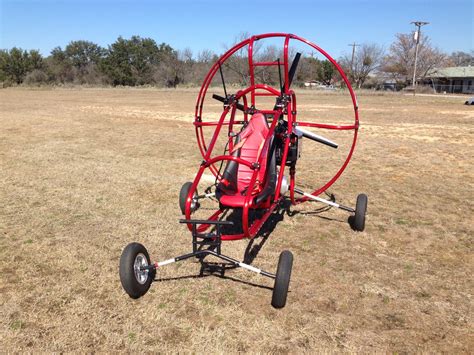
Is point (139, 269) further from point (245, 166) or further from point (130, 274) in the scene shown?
point (245, 166)

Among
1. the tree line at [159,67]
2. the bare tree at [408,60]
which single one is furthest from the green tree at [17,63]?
the bare tree at [408,60]

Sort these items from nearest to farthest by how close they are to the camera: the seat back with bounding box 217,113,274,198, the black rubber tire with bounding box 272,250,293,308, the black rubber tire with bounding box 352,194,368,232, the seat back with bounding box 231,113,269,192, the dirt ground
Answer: the dirt ground < the black rubber tire with bounding box 272,250,293,308 < the seat back with bounding box 217,113,274,198 < the seat back with bounding box 231,113,269,192 < the black rubber tire with bounding box 352,194,368,232

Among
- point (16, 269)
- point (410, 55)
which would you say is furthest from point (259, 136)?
point (410, 55)

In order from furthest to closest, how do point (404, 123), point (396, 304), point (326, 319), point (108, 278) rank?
point (404, 123)
point (108, 278)
point (396, 304)
point (326, 319)

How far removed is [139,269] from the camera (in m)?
4.12

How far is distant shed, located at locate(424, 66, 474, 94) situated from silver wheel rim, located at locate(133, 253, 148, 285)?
70.6 meters

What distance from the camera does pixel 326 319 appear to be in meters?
3.76

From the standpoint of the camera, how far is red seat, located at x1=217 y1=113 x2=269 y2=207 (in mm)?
4880

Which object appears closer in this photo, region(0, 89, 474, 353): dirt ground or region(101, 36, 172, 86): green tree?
region(0, 89, 474, 353): dirt ground

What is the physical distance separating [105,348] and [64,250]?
216cm

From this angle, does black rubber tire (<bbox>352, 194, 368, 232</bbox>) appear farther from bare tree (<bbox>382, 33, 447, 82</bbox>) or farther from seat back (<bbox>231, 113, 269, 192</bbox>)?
bare tree (<bbox>382, 33, 447, 82</bbox>)

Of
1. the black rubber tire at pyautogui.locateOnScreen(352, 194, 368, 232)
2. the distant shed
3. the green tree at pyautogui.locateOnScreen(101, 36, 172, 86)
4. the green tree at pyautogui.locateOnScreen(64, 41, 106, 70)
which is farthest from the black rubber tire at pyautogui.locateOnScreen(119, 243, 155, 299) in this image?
the green tree at pyautogui.locateOnScreen(64, 41, 106, 70)

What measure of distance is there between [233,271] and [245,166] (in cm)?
141

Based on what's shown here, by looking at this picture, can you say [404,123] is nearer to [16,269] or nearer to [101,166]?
[101,166]
